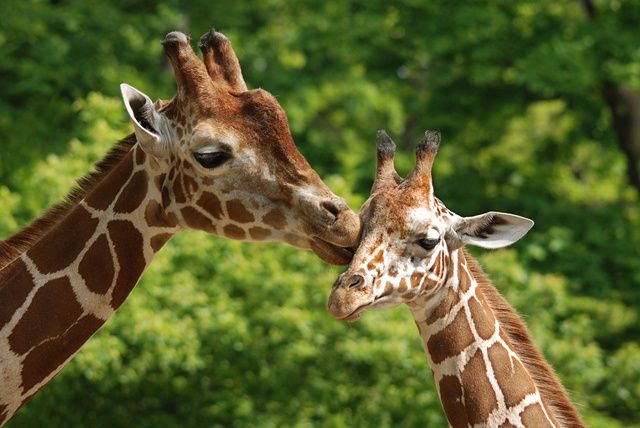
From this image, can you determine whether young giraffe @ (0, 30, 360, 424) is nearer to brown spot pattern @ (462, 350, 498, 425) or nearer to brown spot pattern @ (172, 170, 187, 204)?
brown spot pattern @ (172, 170, 187, 204)

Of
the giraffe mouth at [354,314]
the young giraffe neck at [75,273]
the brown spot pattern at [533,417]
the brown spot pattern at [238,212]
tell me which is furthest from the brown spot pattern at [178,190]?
the brown spot pattern at [533,417]

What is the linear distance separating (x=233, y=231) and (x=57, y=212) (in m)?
1.02

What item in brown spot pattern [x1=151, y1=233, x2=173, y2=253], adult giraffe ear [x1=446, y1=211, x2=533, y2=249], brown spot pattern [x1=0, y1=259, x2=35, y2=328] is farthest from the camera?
adult giraffe ear [x1=446, y1=211, x2=533, y2=249]

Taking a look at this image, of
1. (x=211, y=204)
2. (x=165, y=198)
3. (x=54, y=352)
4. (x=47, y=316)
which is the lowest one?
(x=54, y=352)

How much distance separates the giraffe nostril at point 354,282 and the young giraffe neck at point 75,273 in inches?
38.0

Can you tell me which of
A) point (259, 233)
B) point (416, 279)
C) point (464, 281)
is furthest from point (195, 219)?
point (464, 281)

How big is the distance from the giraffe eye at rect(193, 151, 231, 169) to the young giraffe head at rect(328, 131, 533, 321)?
2.92 ft

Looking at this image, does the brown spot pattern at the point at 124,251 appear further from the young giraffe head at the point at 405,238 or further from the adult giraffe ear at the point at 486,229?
the adult giraffe ear at the point at 486,229

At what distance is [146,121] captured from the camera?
5.69 meters

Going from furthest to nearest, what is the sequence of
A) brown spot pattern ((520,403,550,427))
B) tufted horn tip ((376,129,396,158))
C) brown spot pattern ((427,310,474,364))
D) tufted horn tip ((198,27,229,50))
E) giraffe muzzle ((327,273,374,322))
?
1. tufted horn tip ((376,129,396,158))
2. brown spot pattern ((427,310,474,364))
3. tufted horn tip ((198,27,229,50))
4. brown spot pattern ((520,403,550,427))
5. giraffe muzzle ((327,273,374,322))

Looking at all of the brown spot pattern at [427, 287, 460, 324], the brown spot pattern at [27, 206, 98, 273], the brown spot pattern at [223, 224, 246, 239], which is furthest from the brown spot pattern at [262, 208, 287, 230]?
the brown spot pattern at [427, 287, 460, 324]

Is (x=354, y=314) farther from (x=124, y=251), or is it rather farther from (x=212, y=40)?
(x=212, y=40)

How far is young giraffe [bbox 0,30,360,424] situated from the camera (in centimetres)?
554

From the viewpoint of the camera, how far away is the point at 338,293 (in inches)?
225
